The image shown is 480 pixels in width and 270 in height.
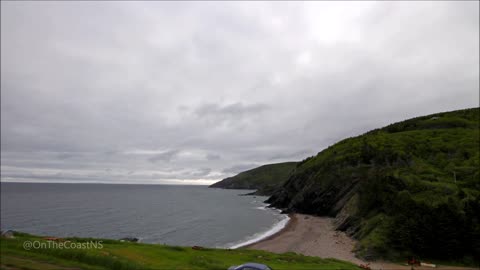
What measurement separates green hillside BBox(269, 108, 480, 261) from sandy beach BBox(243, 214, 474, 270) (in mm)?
2795

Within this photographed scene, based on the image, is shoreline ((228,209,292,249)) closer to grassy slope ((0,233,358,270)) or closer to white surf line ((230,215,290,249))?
white surf line ((230,215,290,249))

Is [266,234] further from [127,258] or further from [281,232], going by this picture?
[127,258]

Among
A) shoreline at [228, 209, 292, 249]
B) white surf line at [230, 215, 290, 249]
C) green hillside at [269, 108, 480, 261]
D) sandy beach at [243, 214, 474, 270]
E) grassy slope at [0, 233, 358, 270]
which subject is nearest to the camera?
grassy slope at [0, 233, 358, 270]

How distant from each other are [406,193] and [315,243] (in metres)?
18.2

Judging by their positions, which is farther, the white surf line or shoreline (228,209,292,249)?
the white surf line

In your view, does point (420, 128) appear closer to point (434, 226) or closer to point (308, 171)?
point (308, 171)

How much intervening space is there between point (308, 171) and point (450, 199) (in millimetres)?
73471

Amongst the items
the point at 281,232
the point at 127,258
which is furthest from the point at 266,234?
the point at 127,258

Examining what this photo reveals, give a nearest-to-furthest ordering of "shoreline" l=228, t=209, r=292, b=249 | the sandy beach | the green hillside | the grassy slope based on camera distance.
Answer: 1. the grassy slope
2. the green hillside
3. the sandy beach
4. "shoreline" l=228, t=209, r=292, b=249

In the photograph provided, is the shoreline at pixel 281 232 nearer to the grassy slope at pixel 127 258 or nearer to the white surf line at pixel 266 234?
the white surf line at pixel 266 234

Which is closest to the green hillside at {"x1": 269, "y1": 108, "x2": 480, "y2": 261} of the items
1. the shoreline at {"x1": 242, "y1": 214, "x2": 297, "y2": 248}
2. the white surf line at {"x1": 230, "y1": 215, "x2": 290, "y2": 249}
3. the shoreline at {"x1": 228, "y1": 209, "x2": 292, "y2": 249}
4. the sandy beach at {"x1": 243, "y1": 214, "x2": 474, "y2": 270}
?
the sandy beach at {"x1": 243, "y1": 214, "x2": 474, "y2": 270}

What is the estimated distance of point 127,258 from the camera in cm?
2752

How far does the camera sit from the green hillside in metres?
51.4

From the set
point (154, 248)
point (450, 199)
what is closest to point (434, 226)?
point (450, 199)
